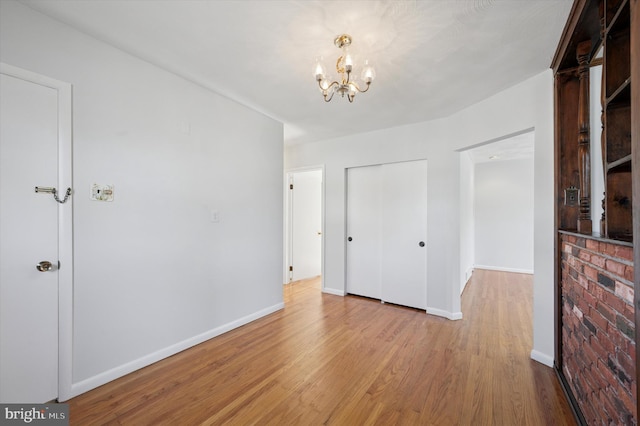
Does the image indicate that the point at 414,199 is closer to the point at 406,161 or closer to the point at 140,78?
the point at 406,161

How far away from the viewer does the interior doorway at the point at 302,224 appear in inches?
193

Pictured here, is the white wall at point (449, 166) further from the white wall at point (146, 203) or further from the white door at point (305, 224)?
the white wall at point (146, 203)

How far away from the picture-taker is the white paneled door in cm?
362

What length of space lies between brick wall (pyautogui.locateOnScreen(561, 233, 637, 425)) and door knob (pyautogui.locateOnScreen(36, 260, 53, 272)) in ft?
10.3

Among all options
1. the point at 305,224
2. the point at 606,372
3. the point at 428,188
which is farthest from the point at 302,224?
the point at 606,372

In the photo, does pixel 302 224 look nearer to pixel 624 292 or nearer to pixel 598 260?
pixel 598 260

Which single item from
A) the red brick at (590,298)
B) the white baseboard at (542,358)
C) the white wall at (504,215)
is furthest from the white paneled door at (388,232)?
the white wall at (504,215)

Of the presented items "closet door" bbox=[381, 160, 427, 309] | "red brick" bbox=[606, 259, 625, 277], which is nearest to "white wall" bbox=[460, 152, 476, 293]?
"closet door" bbox=[381, 160, 427, 309]

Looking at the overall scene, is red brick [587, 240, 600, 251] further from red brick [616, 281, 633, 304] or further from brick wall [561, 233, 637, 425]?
red brick [616, 281, 633, 304]

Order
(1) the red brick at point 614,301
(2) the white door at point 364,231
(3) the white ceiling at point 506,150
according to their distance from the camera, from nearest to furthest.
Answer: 1. (1) the red brick at point 614,301
2. (2) the white door at point 364,231
3. (3) the white ceiling at point 506,150

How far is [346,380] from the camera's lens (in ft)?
6.72

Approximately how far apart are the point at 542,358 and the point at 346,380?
1.76 meters

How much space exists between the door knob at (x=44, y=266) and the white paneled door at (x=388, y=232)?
3434 millimetres

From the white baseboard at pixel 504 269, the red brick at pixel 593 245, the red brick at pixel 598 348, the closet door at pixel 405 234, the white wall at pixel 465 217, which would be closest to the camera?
the red brick at pixel 598 348
